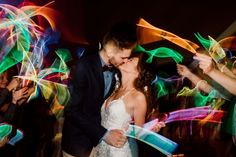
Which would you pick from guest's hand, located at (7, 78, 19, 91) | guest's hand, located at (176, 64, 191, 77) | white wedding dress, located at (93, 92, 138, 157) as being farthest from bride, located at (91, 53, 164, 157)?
guest's hand, located at (7, 78, 19, 91)

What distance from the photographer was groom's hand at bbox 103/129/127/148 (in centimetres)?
282

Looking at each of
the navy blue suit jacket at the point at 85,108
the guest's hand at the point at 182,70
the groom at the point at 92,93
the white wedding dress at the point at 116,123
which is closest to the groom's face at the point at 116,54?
the groom at the point at 92,93

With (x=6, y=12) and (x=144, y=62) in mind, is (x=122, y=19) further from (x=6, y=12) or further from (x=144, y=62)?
(x=6, y=12)

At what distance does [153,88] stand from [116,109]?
1.34 ft

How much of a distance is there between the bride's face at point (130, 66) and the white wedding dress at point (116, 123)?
27 cm

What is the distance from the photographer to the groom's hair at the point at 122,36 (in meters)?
2.95

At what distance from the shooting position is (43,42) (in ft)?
11.2

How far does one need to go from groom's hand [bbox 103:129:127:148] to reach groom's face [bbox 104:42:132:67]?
0.57m

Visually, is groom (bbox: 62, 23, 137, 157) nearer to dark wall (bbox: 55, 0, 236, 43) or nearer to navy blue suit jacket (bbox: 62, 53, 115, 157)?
navy blue suit jacket (bbox: 62, 53, 115, 157)

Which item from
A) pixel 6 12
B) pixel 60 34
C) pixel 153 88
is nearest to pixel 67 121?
pixel 153 88

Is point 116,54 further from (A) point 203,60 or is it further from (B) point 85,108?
(A) point 203,60

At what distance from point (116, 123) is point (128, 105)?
0.56 feet

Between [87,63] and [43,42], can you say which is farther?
[43,42]

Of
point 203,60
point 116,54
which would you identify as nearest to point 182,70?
point 203,60
